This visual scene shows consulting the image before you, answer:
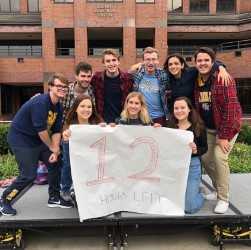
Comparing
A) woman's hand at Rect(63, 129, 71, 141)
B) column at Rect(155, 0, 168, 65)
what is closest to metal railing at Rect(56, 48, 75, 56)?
column at Rect(155, 0, 168, 65)

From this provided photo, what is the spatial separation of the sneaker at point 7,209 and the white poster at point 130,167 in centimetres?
78

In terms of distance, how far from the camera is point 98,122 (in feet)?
16.8

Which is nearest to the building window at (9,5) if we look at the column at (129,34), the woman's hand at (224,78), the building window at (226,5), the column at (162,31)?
the column at (129,34)

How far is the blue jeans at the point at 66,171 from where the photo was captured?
508cm

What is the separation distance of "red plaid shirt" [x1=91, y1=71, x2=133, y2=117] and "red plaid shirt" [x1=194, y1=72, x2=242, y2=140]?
3.68 feet

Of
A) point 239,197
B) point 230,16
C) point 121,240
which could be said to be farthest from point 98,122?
point 230,16

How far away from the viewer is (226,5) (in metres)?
30.4

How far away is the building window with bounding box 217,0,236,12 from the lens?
3020 centimetres

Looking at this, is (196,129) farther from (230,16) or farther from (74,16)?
(230,16)

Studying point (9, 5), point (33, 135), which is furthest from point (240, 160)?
point (9, 5)

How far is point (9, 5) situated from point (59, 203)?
27.4 meters

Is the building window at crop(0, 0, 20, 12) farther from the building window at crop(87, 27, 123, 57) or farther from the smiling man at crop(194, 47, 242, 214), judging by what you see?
the smiling man at crop(194, 47, 242, 214)

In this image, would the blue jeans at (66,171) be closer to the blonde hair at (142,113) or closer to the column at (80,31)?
the blonde hair at (142,113)

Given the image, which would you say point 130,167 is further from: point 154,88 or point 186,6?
point 186,6
